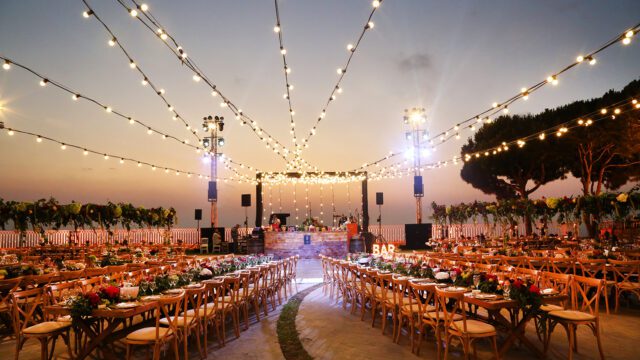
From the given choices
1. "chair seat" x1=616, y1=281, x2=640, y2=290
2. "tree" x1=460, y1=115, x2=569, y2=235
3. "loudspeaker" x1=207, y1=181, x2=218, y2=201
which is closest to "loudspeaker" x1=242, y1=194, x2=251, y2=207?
"loudspeaker" x1=207, y1=181, x2=218, y2=201

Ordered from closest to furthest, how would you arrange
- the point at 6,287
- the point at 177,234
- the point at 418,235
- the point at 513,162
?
the point at 6,287, the point at 418,235, the point at 177,234, the point at 513,162

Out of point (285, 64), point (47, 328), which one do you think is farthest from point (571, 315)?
point (285, 64)

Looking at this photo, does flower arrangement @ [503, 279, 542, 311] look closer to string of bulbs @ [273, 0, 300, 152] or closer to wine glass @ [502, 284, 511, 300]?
wine glass @ [502, 284, 511, 300]

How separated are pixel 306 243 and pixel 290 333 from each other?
35.1 ft

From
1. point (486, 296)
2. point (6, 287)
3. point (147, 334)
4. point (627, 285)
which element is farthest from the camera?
point (627, 285)

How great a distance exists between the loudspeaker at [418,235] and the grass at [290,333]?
11.2 m

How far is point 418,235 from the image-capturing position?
1858cm

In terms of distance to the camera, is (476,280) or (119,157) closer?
(476,280)

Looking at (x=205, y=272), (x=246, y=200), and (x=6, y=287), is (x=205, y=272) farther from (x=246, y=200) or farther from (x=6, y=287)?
(x=246, y=200)

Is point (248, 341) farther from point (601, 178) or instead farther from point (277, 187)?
point (601, 178)

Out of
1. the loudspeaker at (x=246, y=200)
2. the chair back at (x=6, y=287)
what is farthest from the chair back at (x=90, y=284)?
the loudspeaker at (x=246, y=200)

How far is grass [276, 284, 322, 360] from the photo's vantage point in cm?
465

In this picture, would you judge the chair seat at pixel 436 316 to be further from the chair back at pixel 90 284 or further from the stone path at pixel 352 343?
the chair back at pixel 90 284

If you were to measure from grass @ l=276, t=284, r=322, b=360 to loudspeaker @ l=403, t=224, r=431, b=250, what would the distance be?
36.8 feet
